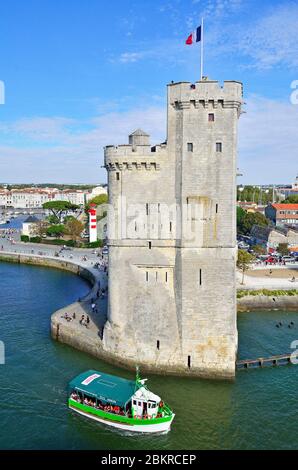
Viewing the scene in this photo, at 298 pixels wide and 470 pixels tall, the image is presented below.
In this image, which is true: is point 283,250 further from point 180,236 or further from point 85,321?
point 180,236

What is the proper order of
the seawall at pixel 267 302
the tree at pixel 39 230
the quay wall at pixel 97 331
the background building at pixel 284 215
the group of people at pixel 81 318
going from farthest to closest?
the background building at pixel 284 215
the tree at pixel 39 230
the seawall at pixel 267 302
the group of people at pixel 81 318
the quay wall at pixel 97 331

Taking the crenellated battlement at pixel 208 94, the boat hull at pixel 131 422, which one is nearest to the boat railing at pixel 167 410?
the boat hull at pixel 131 422

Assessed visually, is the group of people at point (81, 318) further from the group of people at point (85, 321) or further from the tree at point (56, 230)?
the tree at point (56, 230)

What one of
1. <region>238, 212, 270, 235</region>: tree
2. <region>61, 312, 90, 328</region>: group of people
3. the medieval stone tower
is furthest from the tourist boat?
<region>238, 212, 270, 235</region>: tree

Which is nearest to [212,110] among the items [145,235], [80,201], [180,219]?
[180,219]

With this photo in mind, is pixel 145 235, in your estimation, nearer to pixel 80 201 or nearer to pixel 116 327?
pixel 116 327

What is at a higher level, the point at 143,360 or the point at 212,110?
the point at 212,110

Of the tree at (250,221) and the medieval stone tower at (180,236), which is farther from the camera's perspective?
the tree at (250,221)
